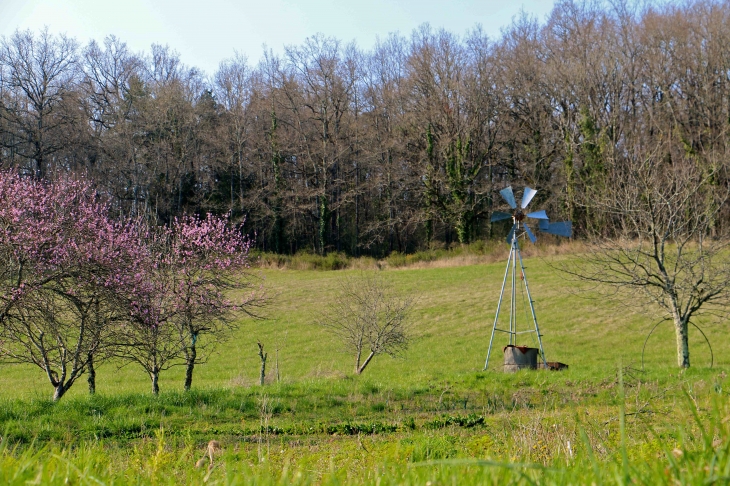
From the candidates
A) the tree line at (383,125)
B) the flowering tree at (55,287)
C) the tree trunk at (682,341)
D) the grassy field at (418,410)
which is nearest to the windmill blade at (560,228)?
the grassy field at (418,410)

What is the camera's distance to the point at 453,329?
27.9m

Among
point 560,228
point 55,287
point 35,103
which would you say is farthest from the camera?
point 35,103

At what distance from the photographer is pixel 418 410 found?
471 inches

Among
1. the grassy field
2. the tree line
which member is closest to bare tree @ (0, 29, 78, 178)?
the tree line

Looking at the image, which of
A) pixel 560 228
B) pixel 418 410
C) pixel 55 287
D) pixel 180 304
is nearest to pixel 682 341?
pixel 560 228

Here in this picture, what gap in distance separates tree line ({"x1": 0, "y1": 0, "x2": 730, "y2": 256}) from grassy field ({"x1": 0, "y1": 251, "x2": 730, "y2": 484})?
11.3 m

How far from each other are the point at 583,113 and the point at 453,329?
20614 millimetres

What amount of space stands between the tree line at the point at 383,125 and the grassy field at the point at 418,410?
11307 mm

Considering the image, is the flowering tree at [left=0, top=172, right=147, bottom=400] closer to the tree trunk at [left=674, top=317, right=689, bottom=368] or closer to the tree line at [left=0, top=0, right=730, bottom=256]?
the tree trunk at [left=674, top=317, right=689, bottom=368]

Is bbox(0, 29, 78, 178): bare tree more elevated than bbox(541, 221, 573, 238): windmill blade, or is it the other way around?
bbox(0, 29, 78, 178): bare tree

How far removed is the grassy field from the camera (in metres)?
1.87

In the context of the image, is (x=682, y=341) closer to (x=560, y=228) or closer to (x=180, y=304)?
(x=560, y=228)

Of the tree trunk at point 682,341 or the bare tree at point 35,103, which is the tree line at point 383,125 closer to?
the bare tree at point 35,103

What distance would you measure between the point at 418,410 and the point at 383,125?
42.4 meters
